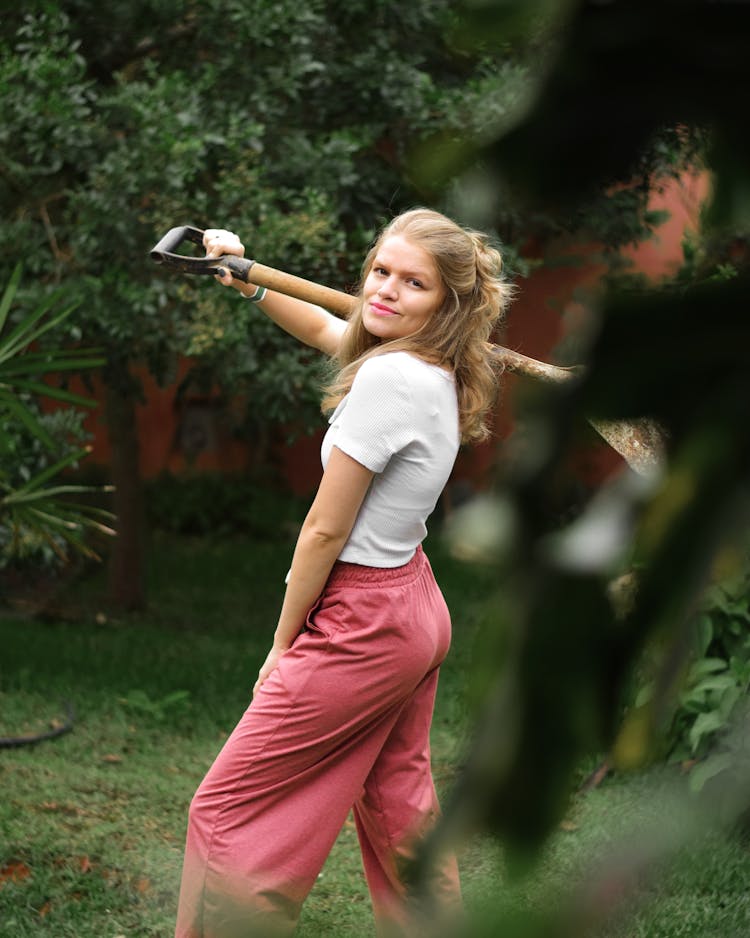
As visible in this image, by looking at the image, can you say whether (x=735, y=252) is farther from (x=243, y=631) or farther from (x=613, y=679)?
(x=243, y=631)

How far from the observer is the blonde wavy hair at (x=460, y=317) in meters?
2.72

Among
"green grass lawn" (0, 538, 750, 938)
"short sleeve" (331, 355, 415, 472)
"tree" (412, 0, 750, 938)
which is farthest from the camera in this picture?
"green grass lawn" (0, 538, 750, 938)

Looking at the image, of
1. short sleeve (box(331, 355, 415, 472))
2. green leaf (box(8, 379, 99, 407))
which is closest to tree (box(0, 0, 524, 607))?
green leaf (box(8, 379, 99, 407))

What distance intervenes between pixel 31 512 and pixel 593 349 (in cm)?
518

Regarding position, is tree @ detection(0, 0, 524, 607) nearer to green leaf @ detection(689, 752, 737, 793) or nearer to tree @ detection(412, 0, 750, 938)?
green leaf @ detection(689, 752, 737, 793)

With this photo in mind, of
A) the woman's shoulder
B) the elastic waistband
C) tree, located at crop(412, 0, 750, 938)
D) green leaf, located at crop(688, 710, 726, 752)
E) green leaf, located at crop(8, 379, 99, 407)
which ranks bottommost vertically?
green leaf, located at crop(8, 379, 99, 407)

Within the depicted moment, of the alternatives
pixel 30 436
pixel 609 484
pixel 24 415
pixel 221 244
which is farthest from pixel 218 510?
pixel 609 484

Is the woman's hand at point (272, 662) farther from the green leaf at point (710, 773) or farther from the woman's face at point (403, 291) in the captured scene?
the green leaf at point (710, 773)

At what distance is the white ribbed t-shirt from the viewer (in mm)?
2553

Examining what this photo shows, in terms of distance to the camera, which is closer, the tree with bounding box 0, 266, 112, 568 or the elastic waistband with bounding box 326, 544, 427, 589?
the elastic waistband with bounding box 326, 544, 427, 589

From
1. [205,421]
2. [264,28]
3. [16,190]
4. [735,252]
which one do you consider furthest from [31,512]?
[205,421]

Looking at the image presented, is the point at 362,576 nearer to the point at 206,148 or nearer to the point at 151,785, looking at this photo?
the point at 151,785

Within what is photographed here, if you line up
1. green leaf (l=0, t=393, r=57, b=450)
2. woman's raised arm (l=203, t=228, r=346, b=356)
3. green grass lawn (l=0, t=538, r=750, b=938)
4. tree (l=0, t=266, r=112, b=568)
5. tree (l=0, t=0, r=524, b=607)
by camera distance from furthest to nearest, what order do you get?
1. tree (l=0, t=0, r=524, b=607)
2. tree (l=0, t=266, r=112, b=568)
3. green leaf (l=0, t=393, r=57, b=450)
4. woman's raised arm (l=203, t=228, r=346, b=356)
5. green grass lawn (l=0, t=538, r=750, b=938)

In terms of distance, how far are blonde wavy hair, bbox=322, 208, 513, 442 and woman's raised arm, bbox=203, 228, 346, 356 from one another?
403 millimetres
